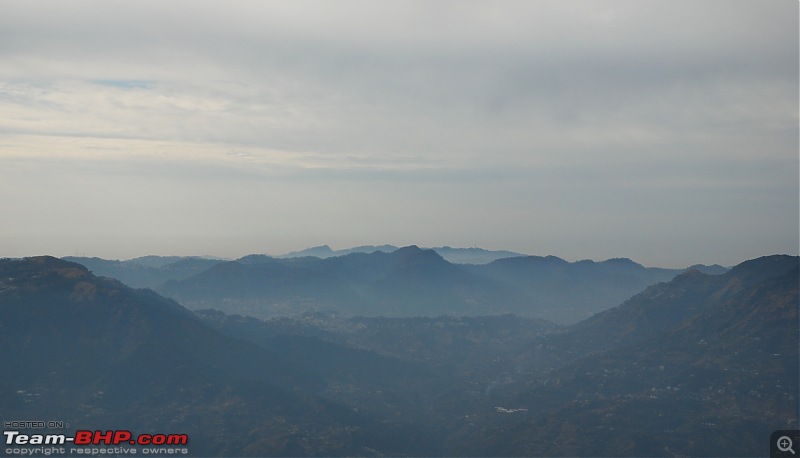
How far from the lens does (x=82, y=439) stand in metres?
167

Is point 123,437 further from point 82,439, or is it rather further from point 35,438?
point 35,438

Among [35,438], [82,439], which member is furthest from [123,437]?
[35,438]

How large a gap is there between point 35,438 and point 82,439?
14.6m

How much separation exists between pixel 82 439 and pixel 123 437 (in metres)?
8.92

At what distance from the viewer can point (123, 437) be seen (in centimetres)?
17150

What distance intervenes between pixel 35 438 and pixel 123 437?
70.4 feet

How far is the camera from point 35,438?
A: 567 feet
